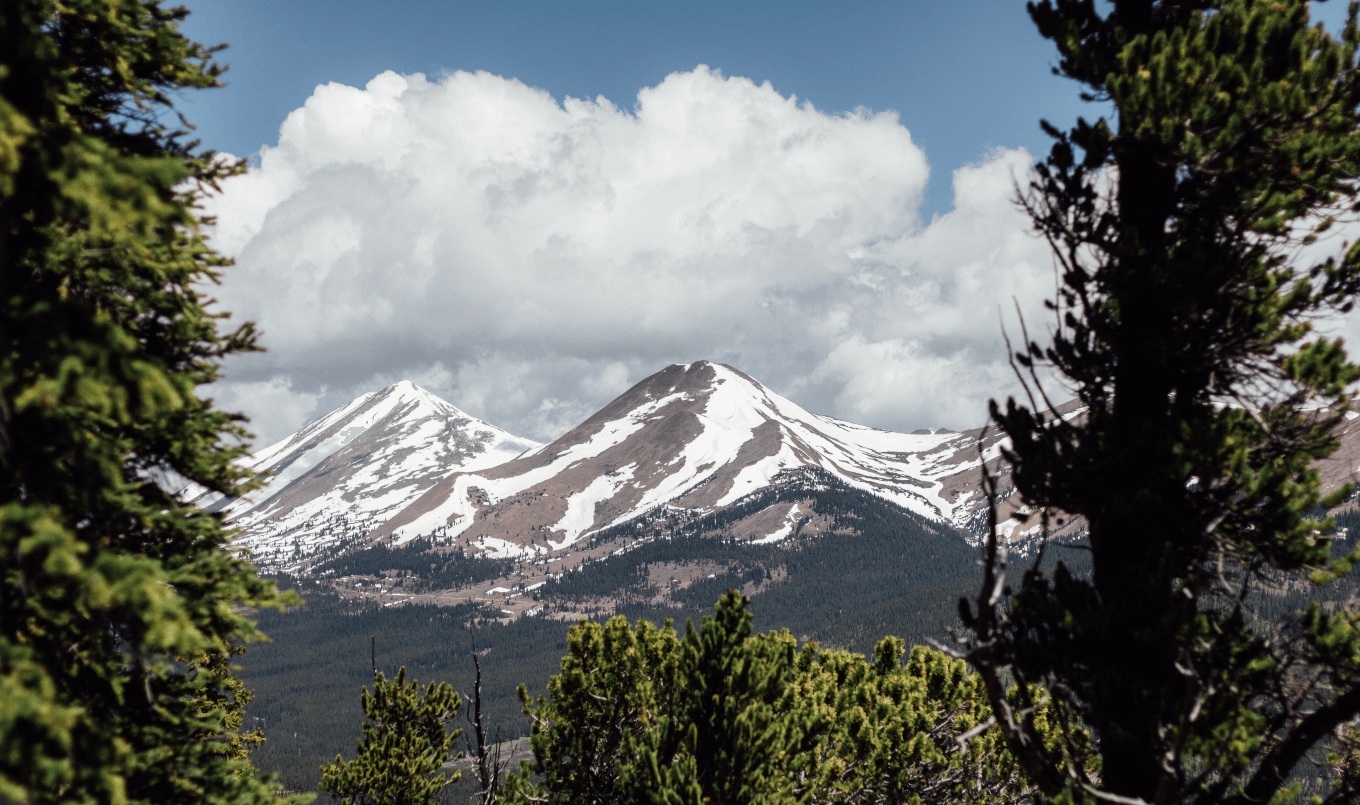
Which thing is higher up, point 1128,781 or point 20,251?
point 20,251

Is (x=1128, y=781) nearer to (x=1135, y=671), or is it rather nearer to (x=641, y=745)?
(x=1135, y=671)

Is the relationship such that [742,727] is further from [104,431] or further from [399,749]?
[399,749]

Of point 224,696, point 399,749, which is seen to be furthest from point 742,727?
point 399,749

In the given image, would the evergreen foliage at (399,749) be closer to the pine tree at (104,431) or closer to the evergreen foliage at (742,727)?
the evergreen foliage at (742,727)

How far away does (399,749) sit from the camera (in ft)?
85.1

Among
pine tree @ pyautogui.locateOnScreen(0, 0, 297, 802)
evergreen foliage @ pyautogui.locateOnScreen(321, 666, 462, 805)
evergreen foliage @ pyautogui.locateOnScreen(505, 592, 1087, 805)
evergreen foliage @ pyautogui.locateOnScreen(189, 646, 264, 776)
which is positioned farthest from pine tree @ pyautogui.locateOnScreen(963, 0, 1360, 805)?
evergreen foliage @ pyautogui.locateOnScreen(321, 666, 462, 805)

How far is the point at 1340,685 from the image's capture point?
7.22 metres

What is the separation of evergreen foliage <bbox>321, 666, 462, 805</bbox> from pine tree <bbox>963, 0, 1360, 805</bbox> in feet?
78.9

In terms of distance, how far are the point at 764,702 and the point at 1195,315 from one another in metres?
12.9

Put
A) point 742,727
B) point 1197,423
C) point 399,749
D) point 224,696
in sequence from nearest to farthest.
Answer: point 1197,423 < point 224,696 < point 742,727 < point 399,749

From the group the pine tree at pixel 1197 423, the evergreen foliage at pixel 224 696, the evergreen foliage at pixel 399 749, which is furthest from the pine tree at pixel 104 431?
the evergreen foliage at pixel 399 749

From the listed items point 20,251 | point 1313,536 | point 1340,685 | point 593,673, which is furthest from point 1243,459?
point 593,673

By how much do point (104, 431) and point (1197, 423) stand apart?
1283 centimetres

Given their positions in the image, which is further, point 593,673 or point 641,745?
point 593,673
